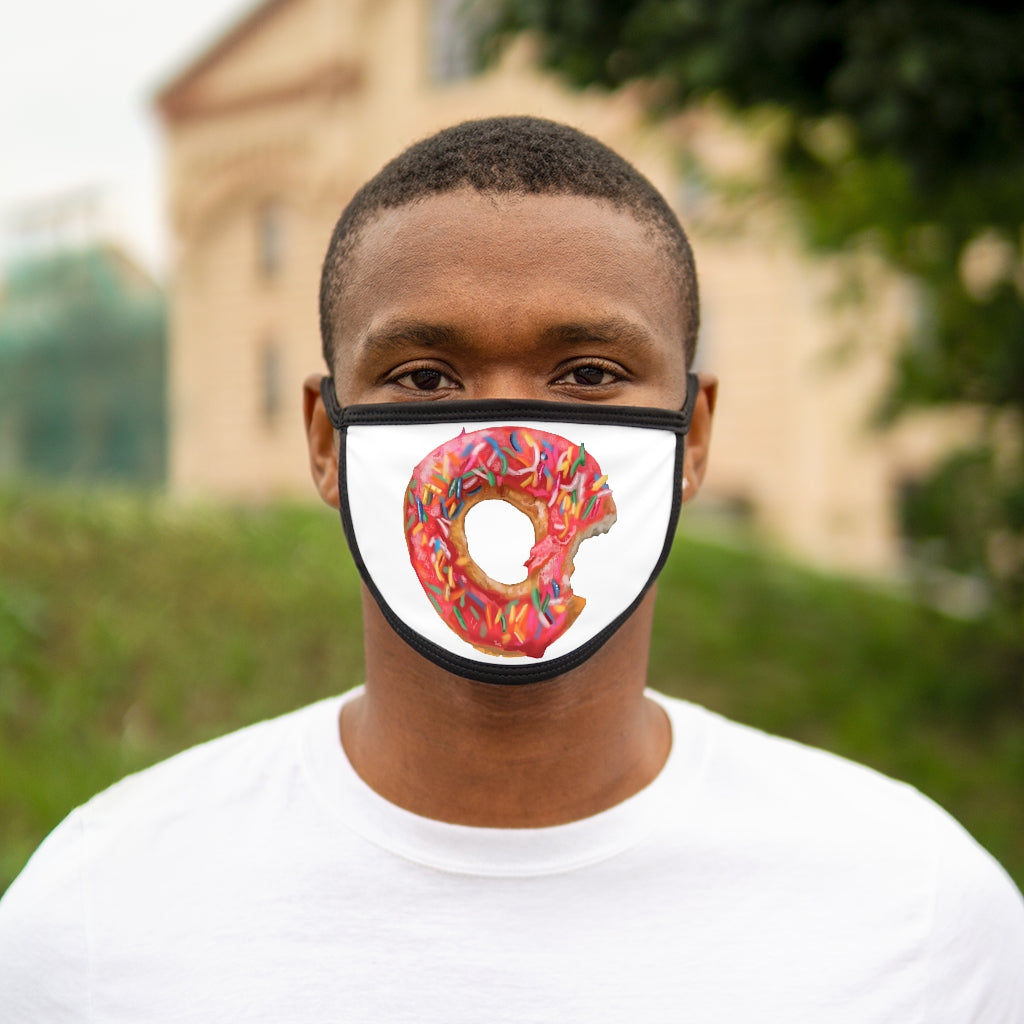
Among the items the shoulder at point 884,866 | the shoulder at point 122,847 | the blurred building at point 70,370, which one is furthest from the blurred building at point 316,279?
the shoulder at point 122,847

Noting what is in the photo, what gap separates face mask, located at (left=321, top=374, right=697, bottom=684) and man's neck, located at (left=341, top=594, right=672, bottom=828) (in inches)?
3.3

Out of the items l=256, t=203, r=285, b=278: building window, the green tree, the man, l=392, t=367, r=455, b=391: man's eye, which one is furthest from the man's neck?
l=256, t=203, r=285, b=278: building window

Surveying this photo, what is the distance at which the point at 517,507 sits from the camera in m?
1.82

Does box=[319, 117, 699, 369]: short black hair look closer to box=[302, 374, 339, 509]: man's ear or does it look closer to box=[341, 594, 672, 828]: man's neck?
box=[302, 374, 339, 509]: man's ear

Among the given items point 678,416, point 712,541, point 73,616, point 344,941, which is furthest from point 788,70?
point 712,541

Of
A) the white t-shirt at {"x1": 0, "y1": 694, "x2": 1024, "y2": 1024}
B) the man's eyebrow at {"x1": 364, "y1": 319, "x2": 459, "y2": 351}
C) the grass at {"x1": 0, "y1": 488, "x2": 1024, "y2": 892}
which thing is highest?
the man's eyebrow at {"x1": 364, "y1": 319, "x2": 459, "y2": 351}

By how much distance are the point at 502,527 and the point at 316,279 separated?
22.5m

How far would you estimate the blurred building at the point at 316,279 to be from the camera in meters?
20.8

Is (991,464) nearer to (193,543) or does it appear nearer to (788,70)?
(788,70)

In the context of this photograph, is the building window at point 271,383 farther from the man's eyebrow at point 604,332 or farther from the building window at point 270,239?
the man's eyebrow at point 604,332

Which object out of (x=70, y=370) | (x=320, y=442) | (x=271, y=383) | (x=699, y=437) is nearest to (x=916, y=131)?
(x=699, y=437)

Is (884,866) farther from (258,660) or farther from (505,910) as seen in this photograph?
(258,660)

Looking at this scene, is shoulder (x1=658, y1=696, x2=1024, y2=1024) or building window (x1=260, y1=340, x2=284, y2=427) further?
building window (x1=260, y1=340, x2=284, y2=427)

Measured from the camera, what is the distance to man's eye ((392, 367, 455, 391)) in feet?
6.19
